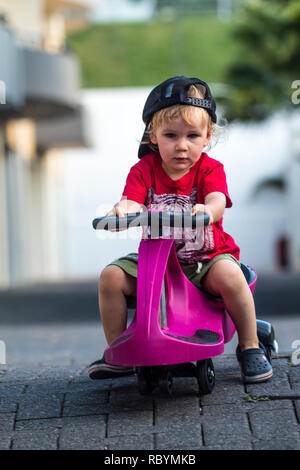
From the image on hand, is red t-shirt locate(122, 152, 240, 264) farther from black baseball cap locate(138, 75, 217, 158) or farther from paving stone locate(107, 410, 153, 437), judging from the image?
paving stone locate(107, 410, 153, 437)

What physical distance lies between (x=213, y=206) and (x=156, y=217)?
Result: 32 centimetres

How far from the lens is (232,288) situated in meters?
3.81

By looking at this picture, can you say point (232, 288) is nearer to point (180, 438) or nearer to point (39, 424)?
point (180, 438)

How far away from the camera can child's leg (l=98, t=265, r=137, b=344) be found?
3795mm

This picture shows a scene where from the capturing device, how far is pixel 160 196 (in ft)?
12.9

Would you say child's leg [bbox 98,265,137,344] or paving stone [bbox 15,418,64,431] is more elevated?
child's leg [bbox 98,265,137,344]

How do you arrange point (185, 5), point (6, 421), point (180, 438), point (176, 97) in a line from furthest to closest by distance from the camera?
point (185, 5)
point (176, 97)
point (6, 421)
point (180, 438)

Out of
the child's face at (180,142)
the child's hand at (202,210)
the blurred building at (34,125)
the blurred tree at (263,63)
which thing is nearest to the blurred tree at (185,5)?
the blurred building at (34,125)

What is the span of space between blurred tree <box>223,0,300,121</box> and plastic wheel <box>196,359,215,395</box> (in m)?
18.9

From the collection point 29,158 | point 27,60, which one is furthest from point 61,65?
point 29,158

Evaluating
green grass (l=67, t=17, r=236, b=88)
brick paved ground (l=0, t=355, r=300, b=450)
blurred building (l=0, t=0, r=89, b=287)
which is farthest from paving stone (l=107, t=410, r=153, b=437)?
green grass (l=67, t=17, r=236, b=88)

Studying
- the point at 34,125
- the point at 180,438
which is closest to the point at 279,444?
the point at 180,438

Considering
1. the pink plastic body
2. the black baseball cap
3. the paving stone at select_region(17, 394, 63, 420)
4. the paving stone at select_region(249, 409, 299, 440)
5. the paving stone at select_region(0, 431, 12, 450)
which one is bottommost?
the paving stone at select_region(0, 431, 12, 450)
